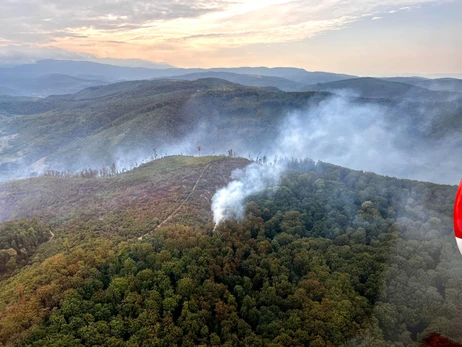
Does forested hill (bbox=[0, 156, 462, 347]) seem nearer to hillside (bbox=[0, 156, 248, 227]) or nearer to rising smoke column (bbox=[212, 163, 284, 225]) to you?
hillside (bbox=[0, 156, 248, 227])

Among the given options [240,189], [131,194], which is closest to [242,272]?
[240,189]

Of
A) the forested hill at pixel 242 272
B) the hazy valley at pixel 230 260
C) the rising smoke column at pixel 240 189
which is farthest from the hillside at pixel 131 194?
the rising smoke column at pixel 240 189

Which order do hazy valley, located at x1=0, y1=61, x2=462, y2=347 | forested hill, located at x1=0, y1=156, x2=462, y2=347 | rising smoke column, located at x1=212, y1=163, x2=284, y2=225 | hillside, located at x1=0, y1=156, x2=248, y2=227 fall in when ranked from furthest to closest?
1. hillside, located at x1=0, y1=156, x2=248, y2=227
2. rising smoke column, located at x1=212, y1=163, x2=284, y2=225
3. hazy valley, located at x1=0, y1=61, x2=462, y2=347
4. forested hill, located at x1=0, y1=156, x2=462, y2=347

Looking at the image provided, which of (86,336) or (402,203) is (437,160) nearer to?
(402,203)

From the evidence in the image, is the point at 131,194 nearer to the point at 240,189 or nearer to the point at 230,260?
the point at 240,189

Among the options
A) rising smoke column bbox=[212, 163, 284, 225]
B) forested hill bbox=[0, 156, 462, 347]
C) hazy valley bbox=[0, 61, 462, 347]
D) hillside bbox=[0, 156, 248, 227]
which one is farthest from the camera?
hillside bbox=[0, 156, 248, 227]

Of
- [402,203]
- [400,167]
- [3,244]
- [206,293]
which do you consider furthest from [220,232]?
[400,167]

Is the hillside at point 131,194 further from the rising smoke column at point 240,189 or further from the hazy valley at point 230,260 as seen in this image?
the rising smoke column at point 240,189

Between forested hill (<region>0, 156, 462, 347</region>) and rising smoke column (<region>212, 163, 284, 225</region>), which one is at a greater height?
rising smoke column (<region>212, 163, 284, 225</region>)

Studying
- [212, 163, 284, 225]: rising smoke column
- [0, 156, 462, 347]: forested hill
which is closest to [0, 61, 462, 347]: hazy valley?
[0, 156, 462, 347]: forested hill
